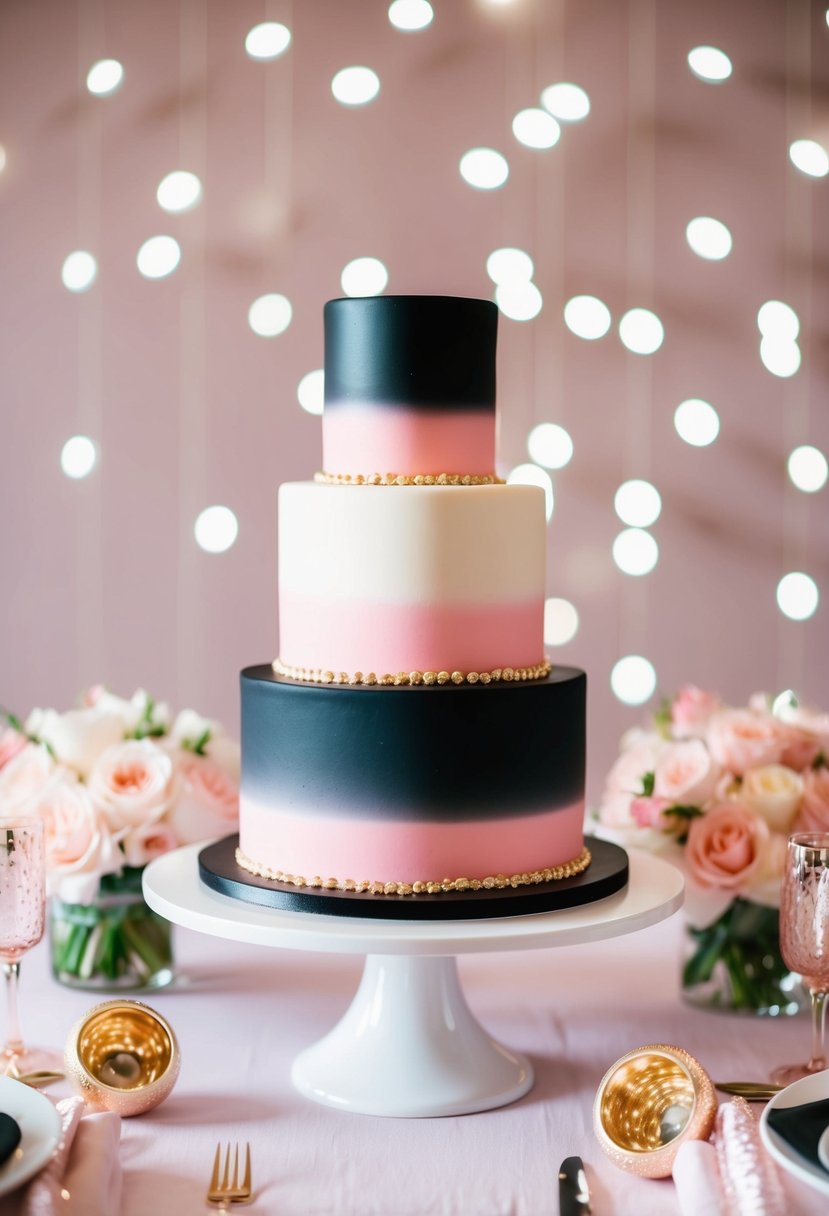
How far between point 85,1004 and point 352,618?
604 millimetres

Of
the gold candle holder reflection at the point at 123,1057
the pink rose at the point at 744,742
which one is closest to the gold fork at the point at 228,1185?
the gold candle holder reflection at the point at 123,1057

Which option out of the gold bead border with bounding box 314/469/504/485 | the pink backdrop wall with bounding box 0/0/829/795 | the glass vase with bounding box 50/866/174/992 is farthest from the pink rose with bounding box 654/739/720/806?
the pink backdrop wall with bounding box 0/0/829/795

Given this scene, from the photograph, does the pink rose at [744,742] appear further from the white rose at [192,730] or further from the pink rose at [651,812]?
the white rose at [192,730]

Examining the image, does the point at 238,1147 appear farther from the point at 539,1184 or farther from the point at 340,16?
the point at 340,16

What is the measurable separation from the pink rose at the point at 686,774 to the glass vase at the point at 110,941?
645mm

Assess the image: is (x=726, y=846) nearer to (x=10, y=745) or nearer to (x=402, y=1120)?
(x=402, y=1120)

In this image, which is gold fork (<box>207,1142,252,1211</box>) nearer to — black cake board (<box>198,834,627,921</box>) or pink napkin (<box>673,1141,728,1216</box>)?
black cake board (<box>198,834,627,921</box>)

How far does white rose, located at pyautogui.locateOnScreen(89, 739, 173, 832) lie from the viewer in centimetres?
166

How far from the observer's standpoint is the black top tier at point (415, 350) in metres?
1.43

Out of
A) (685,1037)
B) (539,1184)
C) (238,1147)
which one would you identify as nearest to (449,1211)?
(539,1184)

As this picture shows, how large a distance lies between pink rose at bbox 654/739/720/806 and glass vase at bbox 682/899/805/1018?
0.13 m

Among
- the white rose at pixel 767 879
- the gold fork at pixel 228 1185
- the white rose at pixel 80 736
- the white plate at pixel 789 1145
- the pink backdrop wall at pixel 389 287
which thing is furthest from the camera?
the pink backdrop wall at pixel 389 287

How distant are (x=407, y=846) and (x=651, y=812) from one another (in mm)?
429

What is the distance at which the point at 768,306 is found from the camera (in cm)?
323
